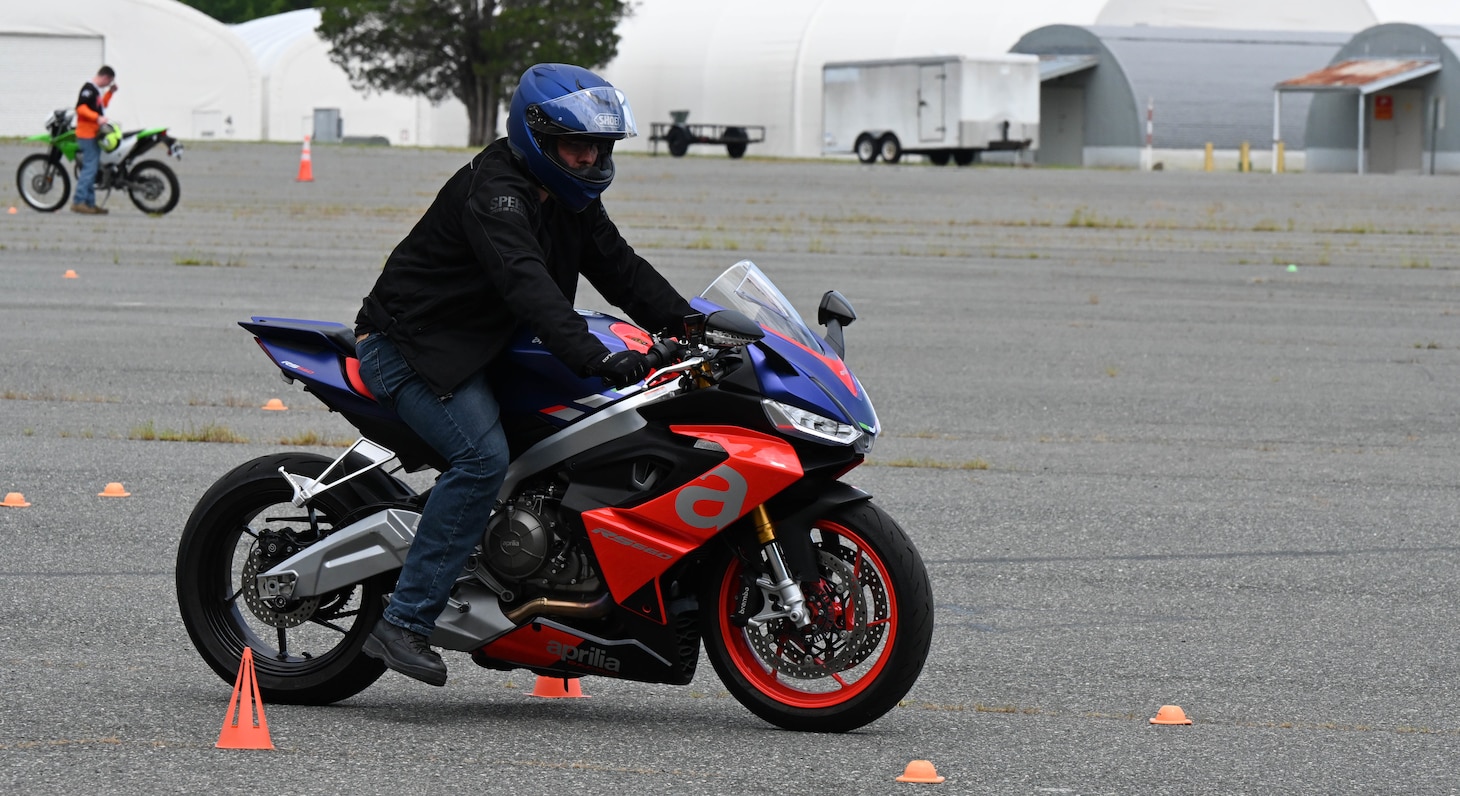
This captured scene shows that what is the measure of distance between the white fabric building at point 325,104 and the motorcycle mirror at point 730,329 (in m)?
74.7

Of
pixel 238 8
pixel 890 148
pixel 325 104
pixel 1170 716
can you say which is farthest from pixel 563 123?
pixel 238 8

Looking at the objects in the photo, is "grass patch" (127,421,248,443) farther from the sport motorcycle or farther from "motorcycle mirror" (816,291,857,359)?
"motorcycle mirror" (816,291,857,359)

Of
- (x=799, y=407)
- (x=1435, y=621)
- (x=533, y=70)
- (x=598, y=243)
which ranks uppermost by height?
(x=533, y=70)

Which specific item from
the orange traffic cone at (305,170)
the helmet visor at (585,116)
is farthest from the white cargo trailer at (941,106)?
the helmet visor at (585,116)

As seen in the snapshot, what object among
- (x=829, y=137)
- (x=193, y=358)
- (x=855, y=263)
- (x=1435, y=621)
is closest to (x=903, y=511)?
(x=1435, y=621)

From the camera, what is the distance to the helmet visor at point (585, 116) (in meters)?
5.05

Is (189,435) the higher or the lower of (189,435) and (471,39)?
the lower

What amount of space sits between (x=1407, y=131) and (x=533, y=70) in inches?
2279

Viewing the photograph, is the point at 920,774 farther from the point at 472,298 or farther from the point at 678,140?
the point at 678,140

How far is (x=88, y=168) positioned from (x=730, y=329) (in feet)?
71.0

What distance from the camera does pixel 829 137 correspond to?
6147cm

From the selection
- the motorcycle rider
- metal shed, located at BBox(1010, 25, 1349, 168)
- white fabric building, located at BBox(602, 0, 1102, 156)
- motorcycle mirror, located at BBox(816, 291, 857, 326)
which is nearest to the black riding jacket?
the motorcycle rider

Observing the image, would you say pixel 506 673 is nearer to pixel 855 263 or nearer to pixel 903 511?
pixel 903 511

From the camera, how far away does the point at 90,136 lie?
80.7ft
